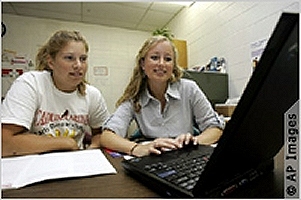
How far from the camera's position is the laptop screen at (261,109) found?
0.72 feet

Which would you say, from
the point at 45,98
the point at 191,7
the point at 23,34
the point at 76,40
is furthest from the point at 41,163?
the point at 23,34

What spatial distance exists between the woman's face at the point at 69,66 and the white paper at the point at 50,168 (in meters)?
0.51

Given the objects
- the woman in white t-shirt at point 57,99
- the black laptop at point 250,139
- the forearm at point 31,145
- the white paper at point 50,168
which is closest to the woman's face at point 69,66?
the woman in white t-shirt at point 57,99

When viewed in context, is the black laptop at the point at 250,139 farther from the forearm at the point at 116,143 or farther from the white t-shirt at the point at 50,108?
the white t-shirt at the point at 50,108

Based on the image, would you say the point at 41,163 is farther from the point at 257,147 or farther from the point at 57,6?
the point at 57,6

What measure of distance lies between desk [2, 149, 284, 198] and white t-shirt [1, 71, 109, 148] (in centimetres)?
51

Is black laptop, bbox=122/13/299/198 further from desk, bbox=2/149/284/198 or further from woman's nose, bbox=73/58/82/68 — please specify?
woman's nose, bbox=73/58/82/68

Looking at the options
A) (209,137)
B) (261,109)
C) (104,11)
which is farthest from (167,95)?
(104,11)

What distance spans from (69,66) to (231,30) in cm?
201

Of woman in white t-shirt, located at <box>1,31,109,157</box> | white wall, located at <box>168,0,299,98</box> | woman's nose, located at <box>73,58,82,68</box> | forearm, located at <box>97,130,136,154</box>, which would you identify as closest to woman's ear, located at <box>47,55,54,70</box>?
woman in white t-shirt, located at <box>1,31,109,157</box>

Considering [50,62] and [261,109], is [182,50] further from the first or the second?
[261,109]

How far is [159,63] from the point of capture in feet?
3.62

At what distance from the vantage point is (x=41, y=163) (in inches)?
20.5

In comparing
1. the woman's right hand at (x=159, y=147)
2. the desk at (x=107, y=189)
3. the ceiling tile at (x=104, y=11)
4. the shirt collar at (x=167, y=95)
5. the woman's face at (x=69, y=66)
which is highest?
the ceiling tile at (x=104, y=11)
